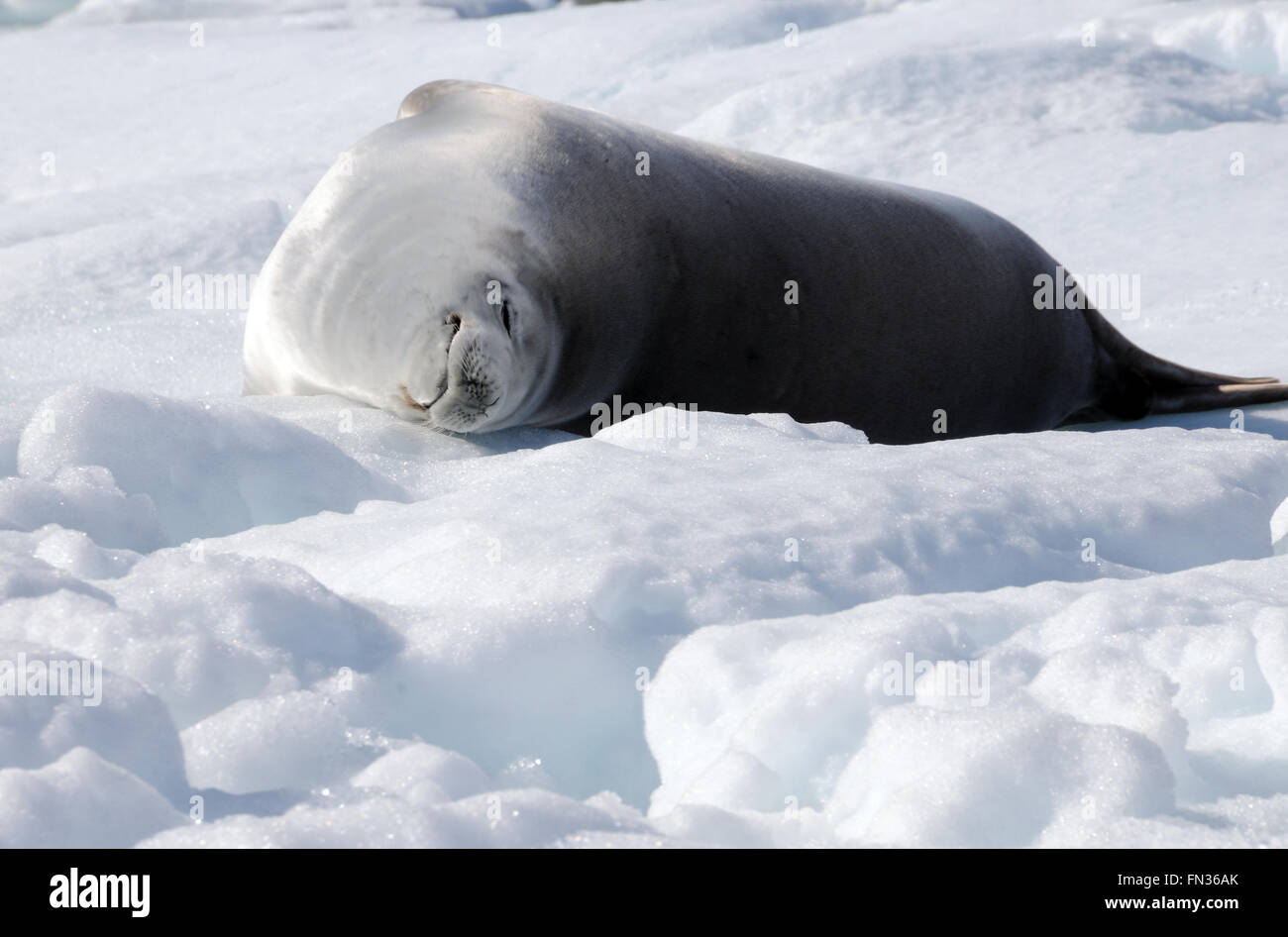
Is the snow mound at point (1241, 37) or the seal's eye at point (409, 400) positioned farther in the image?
the snow mound at point (1241, 37)

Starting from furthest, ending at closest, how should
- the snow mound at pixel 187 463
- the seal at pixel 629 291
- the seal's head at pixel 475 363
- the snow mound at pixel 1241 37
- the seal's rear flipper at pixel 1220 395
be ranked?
the snow mound at pixel 1241 37 < the seal's rear flipper at pixel 1220 395 < the seal at pixel 629 291 < the seal's head at pixel 475 363 < the snow mound at pixel 187 463

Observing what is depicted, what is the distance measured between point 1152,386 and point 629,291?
1641 mm

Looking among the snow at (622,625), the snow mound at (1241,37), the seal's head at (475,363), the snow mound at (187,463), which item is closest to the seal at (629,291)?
the seal's head at (475,363)

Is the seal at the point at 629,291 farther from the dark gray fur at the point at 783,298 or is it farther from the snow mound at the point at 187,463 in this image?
the snow mound at the point at 187,463

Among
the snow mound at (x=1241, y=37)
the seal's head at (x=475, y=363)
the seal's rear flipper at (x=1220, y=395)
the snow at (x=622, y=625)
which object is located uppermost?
the snow mound at (x=1241, y=37)

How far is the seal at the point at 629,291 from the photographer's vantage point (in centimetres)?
290

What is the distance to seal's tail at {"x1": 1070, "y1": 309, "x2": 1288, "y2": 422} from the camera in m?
3.71

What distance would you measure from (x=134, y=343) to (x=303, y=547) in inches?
90.9

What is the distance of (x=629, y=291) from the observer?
10.4ft

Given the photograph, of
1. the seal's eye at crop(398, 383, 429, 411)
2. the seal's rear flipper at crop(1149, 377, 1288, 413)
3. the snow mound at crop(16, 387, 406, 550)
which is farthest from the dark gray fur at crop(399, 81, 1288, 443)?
the snow mound at crop(16, 387, 406, 550)

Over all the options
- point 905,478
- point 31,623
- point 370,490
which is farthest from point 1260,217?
point 31,623

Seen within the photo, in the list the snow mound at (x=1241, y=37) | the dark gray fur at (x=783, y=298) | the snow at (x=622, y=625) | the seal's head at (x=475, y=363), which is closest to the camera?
the snow at (x=622, y=625)

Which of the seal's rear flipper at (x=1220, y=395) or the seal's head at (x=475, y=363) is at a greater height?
the seal's head at (x=475, y=363)
